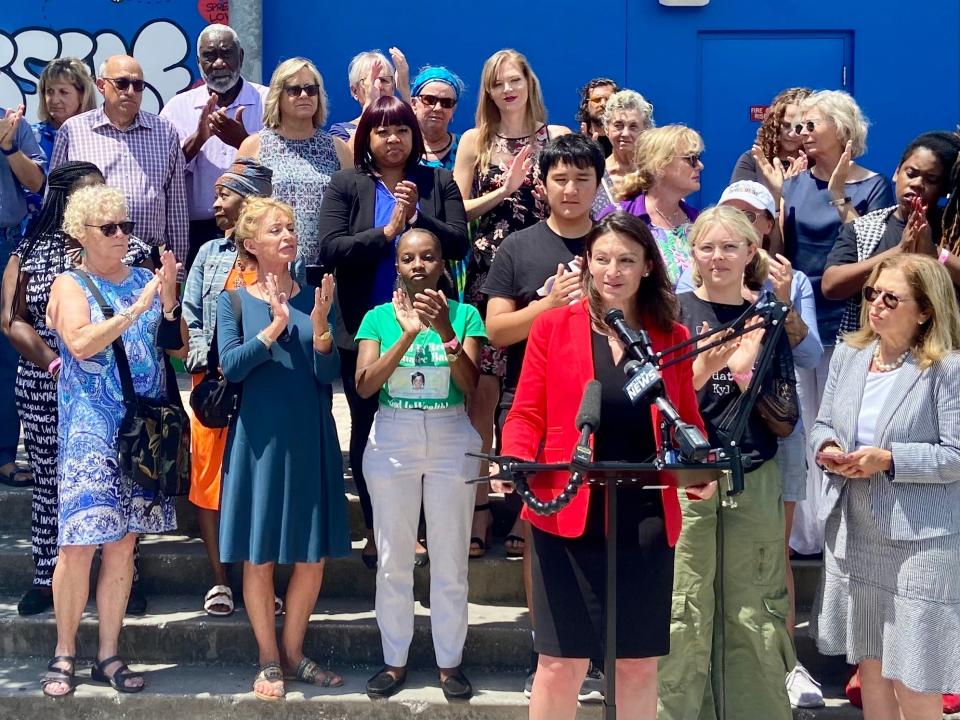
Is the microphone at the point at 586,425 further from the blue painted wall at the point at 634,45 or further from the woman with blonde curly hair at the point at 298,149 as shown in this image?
the blue painted wall at the point at 634,45

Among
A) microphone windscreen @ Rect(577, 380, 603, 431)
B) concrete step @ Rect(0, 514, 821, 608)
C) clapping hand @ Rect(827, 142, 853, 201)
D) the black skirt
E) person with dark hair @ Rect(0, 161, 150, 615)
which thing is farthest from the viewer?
concrete step @ Rect(0, 514, 821, 608)

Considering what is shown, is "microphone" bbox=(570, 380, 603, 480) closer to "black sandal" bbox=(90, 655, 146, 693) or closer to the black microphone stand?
the black microphone stand

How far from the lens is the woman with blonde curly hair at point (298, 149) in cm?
617

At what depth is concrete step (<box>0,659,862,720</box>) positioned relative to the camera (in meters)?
5.35

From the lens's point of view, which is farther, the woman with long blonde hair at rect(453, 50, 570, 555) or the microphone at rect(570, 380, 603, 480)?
the woman with long blonde hair at rect(453, 50, 570, 555)

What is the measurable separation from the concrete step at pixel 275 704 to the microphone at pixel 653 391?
2.38 m

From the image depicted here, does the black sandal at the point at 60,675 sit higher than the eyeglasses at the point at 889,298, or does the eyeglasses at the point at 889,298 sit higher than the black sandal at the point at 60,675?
the eyeglasses at the point at 889,298

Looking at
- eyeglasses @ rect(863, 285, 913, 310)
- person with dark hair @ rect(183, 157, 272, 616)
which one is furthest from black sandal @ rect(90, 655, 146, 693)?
eyeglasses @ rect(863, 285, 913, 310)

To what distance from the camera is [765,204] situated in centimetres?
552

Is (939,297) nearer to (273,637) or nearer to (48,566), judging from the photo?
(273,637)

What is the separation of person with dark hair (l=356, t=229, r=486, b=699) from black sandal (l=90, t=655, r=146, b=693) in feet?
3.45

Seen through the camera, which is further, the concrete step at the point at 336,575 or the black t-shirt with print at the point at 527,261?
the concrete step at the point at 336,575

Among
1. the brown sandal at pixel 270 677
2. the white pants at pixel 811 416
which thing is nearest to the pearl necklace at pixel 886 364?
the white pants at pixel 811 416

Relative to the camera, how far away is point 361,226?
581 centimetres
